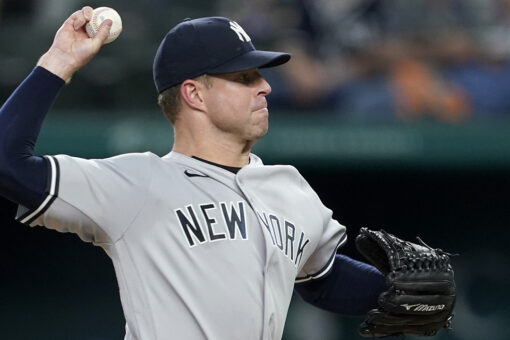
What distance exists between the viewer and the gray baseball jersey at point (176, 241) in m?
2.44

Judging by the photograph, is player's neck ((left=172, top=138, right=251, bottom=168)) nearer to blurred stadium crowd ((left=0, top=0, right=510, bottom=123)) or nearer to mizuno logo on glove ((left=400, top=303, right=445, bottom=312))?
mizuno logo on glove ((left=400, top=303, right=445, bottom=312))

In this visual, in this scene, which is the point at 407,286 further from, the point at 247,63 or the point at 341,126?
the point at 341,126

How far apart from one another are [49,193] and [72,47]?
1.17ft

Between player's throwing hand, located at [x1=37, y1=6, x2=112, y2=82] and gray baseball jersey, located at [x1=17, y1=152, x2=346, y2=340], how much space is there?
21cm

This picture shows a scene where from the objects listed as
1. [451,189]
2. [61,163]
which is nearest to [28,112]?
[61,163]

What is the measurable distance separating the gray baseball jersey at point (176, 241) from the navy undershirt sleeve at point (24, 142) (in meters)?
0.03

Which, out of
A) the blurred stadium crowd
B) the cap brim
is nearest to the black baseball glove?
the cap brim

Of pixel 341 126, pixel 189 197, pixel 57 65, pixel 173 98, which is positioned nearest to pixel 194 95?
pixel 173 98

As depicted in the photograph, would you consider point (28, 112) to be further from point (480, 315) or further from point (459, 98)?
point (480, 315)

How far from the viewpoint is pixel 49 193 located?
7.80 ft

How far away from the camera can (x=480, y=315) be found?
7004 millimetres

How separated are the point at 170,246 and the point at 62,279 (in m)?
4.50

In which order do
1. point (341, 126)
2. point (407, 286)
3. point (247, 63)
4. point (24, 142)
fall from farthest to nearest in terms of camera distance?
point (341, 126) → point (407, 286) → point (247, 63) → point (24, 142)

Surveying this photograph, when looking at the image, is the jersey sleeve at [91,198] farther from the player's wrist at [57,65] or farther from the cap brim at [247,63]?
the cap brim at [247,63]
